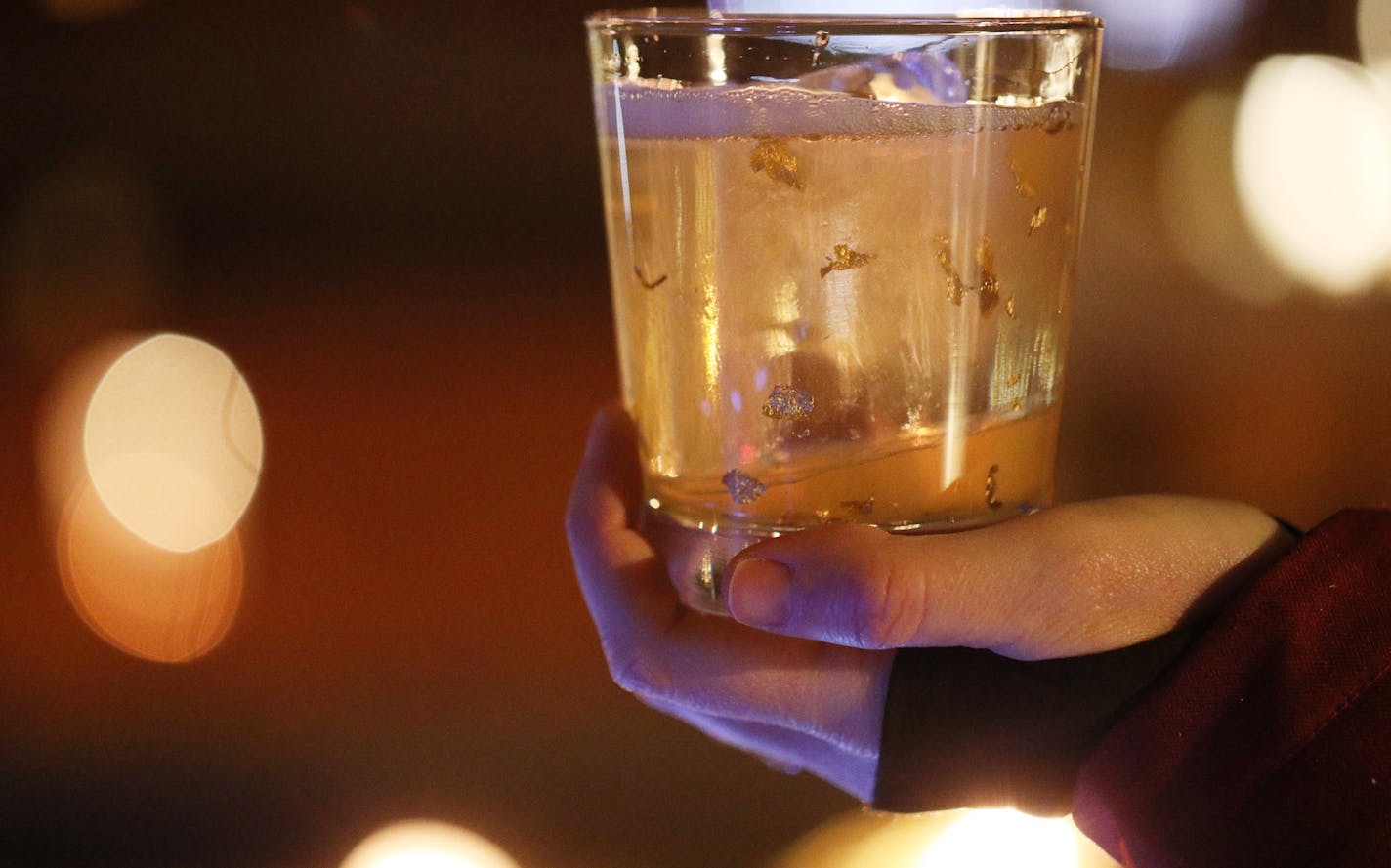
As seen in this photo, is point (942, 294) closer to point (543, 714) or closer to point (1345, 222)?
point (543, 714)

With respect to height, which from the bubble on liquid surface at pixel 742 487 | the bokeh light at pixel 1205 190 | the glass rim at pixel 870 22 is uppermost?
the glass rim at pixel 870 22

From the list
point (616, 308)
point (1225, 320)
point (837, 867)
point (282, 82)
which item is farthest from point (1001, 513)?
point (1225, 320)

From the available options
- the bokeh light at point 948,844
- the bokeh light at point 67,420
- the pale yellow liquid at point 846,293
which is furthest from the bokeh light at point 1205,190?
the bokeh light at point 67,420

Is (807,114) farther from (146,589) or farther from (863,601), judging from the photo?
(146,589)

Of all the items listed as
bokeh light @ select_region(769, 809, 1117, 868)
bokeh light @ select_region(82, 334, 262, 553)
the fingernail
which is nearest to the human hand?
the fingernail

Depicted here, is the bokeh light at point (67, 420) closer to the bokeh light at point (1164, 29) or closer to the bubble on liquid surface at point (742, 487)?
the bubble on liquid surface at point (742, 487)

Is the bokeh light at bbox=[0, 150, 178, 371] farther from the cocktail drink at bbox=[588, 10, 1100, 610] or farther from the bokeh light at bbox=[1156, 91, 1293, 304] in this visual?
the bokeh light at bbox=[1156, 91, 1293, 304]
